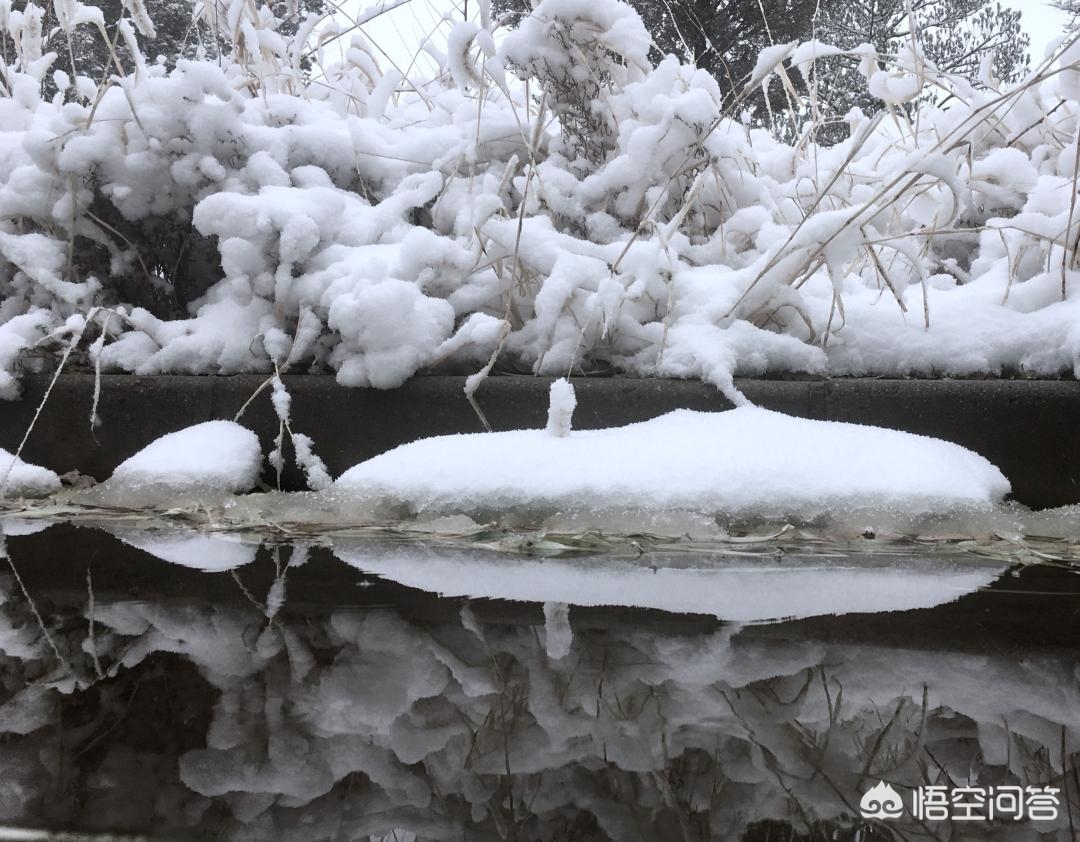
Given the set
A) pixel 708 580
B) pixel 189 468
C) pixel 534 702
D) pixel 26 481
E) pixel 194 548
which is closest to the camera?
pixel 534 702

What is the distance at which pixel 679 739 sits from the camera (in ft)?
2.00

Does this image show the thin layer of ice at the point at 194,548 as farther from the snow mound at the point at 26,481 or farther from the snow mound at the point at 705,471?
the snow mound at the point at 26,481

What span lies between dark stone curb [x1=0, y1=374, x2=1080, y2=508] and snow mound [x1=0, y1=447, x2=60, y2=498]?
4.4 inches

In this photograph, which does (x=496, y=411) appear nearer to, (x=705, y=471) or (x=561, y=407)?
(x=561, y=407)

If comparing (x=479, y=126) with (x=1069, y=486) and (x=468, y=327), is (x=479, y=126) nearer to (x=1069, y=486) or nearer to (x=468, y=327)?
(x=468, y=327)

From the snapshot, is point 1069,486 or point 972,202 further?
point 972,202

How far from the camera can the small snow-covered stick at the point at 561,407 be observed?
1.46 meters

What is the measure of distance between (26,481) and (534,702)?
1.52 m

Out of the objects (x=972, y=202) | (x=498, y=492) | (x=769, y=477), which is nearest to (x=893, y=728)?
(x=769, y=477)

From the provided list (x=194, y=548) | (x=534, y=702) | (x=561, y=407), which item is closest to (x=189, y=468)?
(x=194, y=548)

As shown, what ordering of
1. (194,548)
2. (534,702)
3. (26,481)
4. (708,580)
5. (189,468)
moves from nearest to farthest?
(534,702), (708,580), (194,548), (189,468), (26,481)

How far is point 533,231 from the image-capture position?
1.81 meters

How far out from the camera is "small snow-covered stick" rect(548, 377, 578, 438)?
1464mm

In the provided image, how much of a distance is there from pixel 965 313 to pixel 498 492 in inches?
41.7
